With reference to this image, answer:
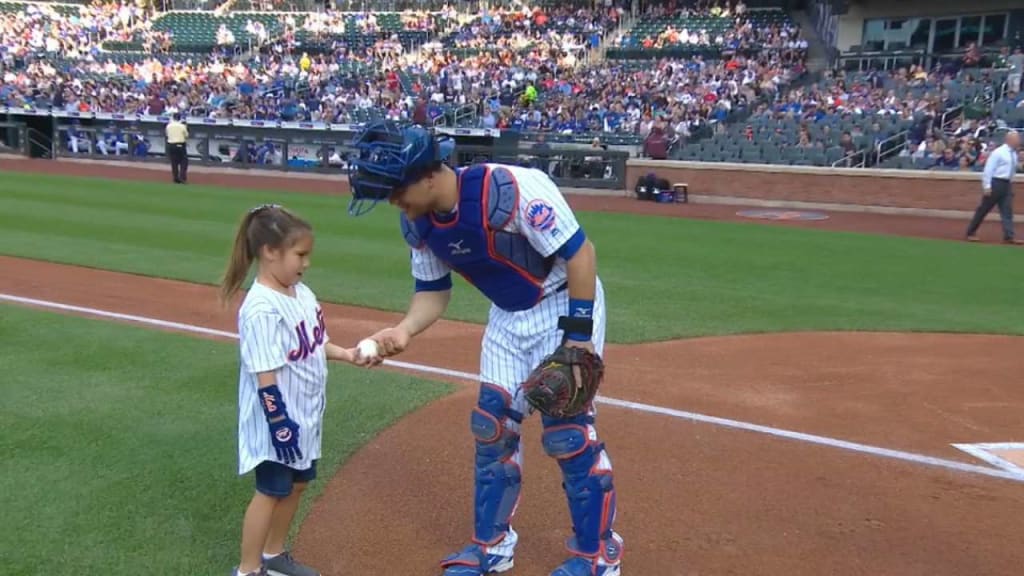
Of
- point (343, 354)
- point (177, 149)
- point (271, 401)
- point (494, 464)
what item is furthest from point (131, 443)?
point (177, 149)

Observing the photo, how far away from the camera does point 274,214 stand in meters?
3.45

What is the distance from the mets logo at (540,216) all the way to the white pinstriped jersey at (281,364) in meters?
0.97

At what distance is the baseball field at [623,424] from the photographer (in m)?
4.09

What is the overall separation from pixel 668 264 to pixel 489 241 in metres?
8.91

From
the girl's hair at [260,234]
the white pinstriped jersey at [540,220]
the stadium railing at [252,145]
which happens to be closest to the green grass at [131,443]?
the girl's hair at [260,234]

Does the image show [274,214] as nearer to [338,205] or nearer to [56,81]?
[338,205]

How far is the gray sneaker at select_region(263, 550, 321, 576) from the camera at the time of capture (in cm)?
368

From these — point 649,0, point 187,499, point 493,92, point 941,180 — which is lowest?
point 187,499

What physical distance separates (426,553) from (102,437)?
95.2 inches

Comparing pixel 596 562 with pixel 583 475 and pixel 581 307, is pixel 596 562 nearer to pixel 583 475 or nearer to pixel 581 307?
pixel 583 475

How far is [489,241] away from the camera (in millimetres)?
3373

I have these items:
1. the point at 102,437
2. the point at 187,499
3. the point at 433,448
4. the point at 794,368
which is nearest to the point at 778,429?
the point at 794,368

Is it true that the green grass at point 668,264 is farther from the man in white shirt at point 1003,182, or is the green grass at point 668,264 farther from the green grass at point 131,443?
the green grass at point 131,443

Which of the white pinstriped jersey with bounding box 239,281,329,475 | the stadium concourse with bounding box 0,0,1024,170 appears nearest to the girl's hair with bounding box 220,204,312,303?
the white pinstriped jersey with bounding box 239,281,329,475
